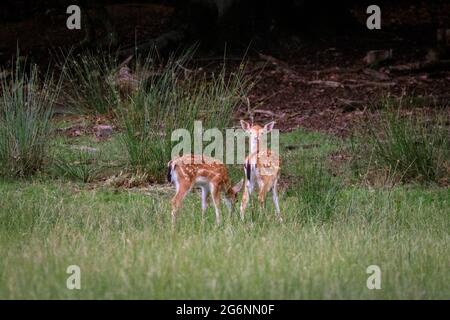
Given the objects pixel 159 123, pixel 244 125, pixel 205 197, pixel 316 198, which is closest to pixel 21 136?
pixel 159 123

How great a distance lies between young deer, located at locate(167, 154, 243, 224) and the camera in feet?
31.1

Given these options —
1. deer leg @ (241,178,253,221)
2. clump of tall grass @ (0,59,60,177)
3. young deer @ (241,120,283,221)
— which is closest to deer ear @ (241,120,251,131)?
young deer @ (241,120,283,221)

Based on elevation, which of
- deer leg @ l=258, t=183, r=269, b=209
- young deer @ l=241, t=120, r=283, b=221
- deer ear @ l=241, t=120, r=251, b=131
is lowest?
deer leg @ l=258, t=183, r=269, b=209

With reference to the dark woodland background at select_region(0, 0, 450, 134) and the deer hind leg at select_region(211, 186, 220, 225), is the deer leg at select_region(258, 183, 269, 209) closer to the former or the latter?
the deer hind leg at select_region(211, 186, 220, 225)

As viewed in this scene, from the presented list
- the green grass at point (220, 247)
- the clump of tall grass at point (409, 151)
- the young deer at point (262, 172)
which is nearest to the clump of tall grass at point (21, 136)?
the green grass at point (220, 247)

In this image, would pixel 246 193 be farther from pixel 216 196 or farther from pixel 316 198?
pixel 316 198

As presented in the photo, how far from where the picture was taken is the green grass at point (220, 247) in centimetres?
648

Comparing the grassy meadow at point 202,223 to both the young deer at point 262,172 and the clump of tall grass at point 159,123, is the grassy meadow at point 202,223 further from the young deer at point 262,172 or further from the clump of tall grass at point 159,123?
the young deer at point 262,172

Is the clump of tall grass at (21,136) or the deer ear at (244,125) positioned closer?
the deer ear at (244,125)

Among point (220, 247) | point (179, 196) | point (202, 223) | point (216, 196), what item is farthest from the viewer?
point (216, 196)

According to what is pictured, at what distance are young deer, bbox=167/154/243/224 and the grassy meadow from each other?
24 centimetres

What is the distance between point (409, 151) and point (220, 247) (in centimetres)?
411

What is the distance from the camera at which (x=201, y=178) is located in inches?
378

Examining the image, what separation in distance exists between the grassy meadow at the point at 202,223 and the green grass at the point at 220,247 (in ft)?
0.05
